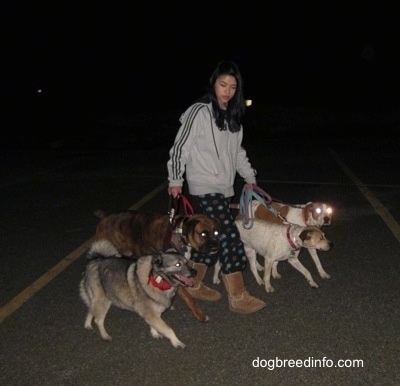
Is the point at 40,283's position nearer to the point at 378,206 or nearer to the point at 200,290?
the point at 200,290

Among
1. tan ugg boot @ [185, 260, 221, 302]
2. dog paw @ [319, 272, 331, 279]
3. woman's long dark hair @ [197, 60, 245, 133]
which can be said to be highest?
woman's long dark hair @ [197, 60, 245, 133]

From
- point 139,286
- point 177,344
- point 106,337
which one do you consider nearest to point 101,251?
point 139,286

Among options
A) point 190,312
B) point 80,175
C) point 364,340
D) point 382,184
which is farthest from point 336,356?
point 80,175

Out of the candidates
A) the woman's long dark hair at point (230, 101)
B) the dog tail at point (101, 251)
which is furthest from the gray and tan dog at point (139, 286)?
the woman's long dark hair at point (230, 101)

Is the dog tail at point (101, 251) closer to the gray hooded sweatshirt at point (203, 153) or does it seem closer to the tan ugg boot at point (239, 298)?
the gray hooded sweatshirt at point (203, 153)

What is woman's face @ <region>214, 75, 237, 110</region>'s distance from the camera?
13.4 ft

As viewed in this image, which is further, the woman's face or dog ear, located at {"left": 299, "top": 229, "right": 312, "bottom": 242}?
dog ear, located at {"left": 299, "top": 229, "right": 312, "bottom": 242}

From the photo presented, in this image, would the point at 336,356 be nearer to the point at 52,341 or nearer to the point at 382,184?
the point at 52,341

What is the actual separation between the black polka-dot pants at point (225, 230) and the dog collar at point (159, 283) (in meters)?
0.73

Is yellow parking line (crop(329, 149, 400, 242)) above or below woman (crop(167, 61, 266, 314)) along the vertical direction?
below

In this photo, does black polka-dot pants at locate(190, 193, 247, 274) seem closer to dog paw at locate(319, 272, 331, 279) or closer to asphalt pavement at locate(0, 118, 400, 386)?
asphalt pavement at locate(0, 118, 400, 386)

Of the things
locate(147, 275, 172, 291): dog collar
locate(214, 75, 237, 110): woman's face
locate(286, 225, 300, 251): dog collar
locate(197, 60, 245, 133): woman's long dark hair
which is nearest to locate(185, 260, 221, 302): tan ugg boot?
locate(147, 275, 172, 291): dog collar

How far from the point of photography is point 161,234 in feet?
15.7

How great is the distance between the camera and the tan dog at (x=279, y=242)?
490 centimetres
